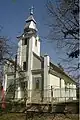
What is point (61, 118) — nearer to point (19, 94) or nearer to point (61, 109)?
point (61, 109)

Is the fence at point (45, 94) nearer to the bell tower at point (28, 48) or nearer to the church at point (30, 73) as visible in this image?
the church at point (30, 73)

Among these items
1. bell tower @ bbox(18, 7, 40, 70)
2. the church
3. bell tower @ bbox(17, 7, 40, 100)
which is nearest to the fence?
the church

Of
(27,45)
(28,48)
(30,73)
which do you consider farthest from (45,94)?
(27,45)

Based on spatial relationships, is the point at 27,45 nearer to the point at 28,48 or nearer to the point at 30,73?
the point at 28,48

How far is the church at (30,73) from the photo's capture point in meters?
28.1

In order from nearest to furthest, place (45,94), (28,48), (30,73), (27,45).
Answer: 1. (45,94)
2. (30,73)
3. (28,48)
4. (27,45)

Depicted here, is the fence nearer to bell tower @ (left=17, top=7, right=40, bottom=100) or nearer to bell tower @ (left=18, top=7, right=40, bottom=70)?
bell tower @ (left=17, top=7, right=40, bottom=100)

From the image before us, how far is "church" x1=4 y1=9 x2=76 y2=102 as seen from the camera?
2806 centimetres

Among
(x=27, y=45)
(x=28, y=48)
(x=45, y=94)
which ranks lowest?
(x=45, y=94)

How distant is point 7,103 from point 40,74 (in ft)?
31.3

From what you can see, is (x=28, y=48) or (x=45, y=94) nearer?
(x=45, y=94)

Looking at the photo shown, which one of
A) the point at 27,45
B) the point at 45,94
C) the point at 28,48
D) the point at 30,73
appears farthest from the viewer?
the point at 27,45

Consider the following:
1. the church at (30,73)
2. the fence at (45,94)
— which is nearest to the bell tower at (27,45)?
the church at (30,73)

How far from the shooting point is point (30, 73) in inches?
1171
